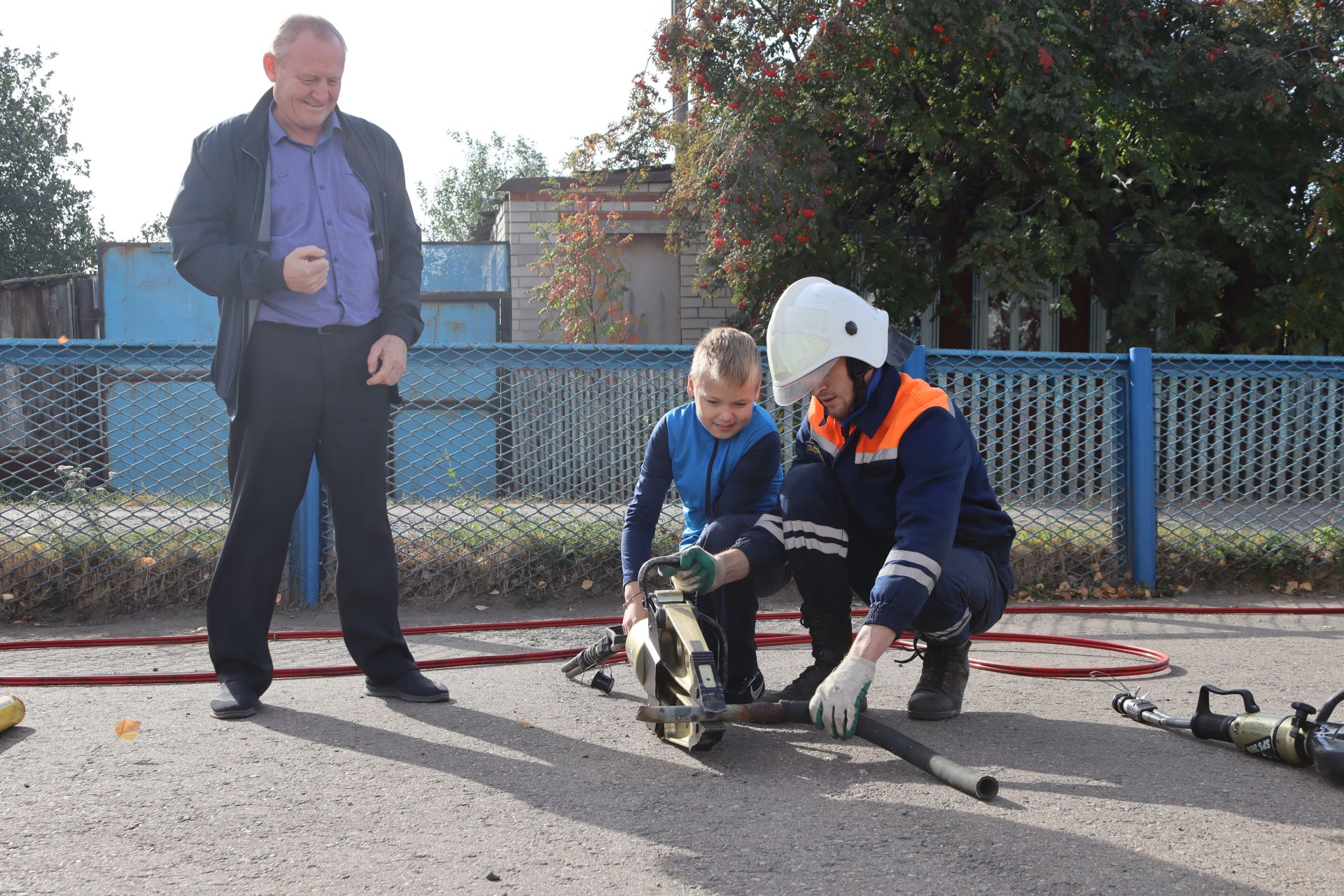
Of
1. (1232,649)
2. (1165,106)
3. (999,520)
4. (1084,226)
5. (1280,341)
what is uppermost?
(1165,106)

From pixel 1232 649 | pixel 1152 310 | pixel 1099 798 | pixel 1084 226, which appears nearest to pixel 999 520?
pixel 1099 798

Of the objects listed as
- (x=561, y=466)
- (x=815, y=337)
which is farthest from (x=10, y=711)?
(x=561, y=466)

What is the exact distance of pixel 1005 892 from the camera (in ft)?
7.01

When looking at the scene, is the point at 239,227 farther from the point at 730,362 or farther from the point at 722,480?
the point at 722,480

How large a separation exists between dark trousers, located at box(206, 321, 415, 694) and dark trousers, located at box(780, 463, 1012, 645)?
1.34 metres

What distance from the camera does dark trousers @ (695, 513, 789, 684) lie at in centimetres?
345

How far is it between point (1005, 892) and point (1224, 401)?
4852mm

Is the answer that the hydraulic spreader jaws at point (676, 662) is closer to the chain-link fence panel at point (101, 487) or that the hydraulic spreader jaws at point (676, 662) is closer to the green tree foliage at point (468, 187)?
the chain-link fence panel at point (101, 487)

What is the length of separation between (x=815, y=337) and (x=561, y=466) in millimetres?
2996

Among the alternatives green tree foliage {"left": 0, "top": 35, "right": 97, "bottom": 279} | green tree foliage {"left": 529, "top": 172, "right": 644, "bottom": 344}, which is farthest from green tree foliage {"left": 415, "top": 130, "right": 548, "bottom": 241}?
green tree foliage {"left": 529, "top": 172, "right": 644, "bottom": 344}

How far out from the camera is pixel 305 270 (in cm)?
337

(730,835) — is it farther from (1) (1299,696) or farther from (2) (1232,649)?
(2) (1232,649)

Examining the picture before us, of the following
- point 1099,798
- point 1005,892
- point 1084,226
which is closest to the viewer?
point 1005,892

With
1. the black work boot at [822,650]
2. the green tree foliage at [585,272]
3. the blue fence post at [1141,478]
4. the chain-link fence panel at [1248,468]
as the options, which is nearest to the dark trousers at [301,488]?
the black work boot at [822,650]
